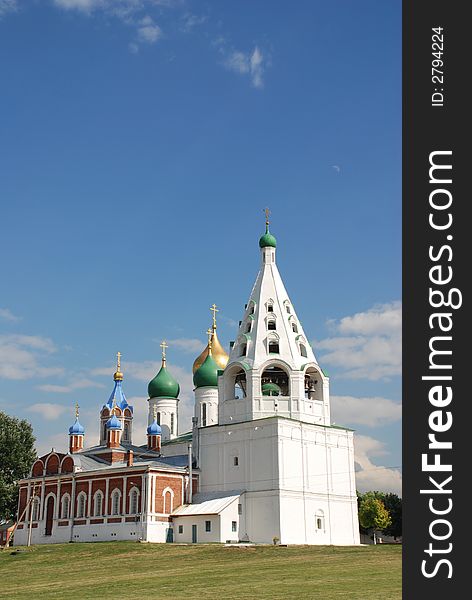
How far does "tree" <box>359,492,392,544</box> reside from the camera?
64125 millimetres

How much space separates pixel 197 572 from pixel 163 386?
31765 millimetres

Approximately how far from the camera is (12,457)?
55.9 meters

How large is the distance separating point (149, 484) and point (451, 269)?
3443 centimetres

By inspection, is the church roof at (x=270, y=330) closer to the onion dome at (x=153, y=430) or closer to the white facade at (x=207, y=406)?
the white facade at (x=207, y=406)

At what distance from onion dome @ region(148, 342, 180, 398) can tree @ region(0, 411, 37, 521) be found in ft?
32.2

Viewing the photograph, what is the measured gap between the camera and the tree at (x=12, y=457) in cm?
5478

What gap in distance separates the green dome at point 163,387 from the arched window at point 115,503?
13.8m

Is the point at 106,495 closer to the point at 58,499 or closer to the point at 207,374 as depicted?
the point at 58,499

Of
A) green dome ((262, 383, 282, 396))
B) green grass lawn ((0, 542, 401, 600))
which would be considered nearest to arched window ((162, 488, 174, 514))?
green grass lawn ((0, 542, 401, 600))

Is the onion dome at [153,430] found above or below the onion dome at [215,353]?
below

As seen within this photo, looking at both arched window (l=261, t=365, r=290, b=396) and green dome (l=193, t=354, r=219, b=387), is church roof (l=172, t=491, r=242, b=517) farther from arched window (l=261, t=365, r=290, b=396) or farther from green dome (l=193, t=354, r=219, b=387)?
green dome (l=193, t=354, r=219, b=387)

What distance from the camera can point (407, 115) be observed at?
989 centimetres

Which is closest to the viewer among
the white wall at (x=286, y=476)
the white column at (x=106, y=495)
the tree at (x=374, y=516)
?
the white wall at (x=286, y=476)

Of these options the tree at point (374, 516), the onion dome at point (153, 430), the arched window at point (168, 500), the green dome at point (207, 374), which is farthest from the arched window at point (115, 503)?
the tree at point (374, 516)
